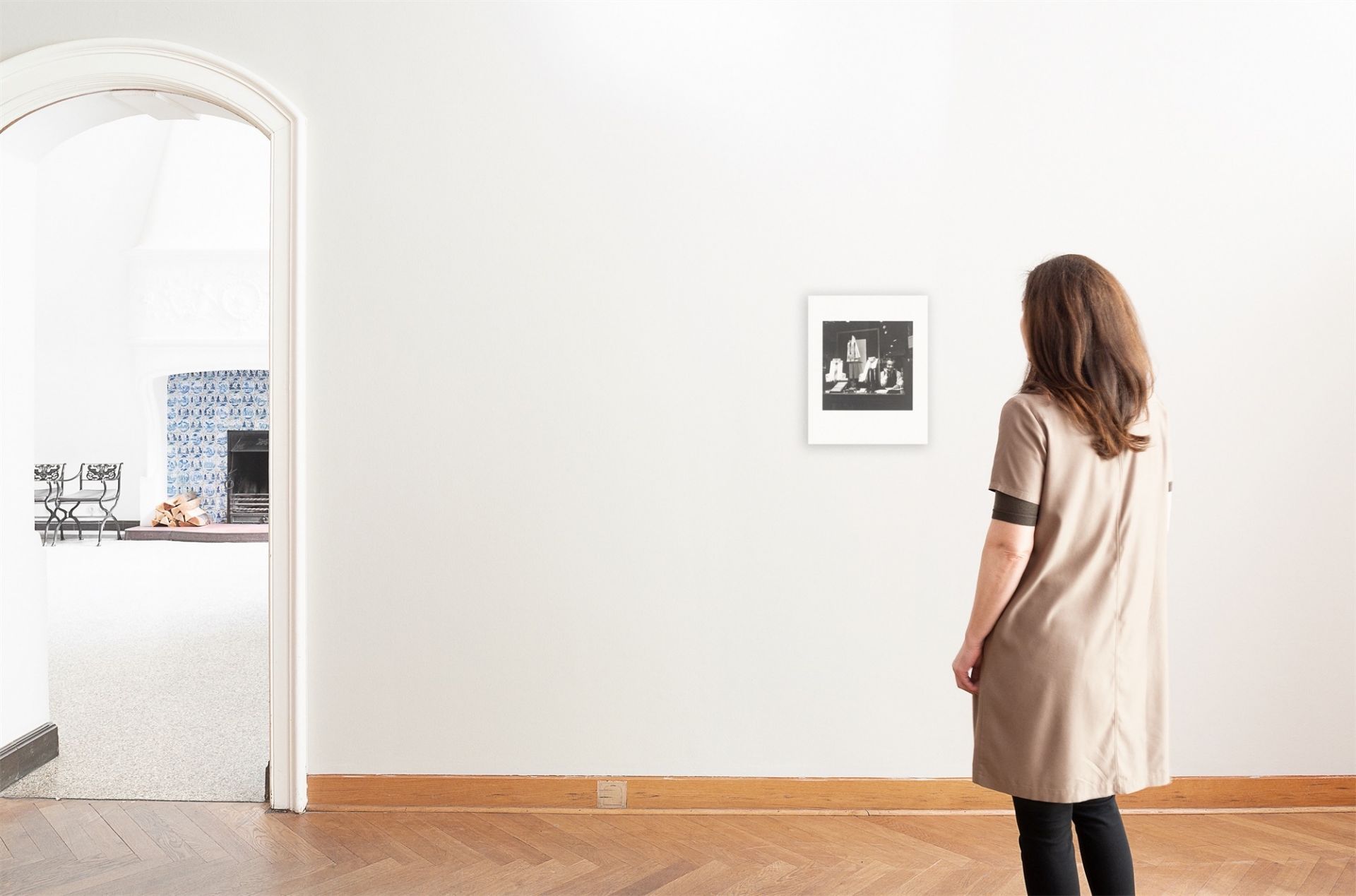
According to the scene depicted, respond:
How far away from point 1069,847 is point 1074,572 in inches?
22.4

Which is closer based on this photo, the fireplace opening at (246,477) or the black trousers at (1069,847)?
the black trousers at (1069,847)

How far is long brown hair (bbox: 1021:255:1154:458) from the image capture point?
5.12 feet

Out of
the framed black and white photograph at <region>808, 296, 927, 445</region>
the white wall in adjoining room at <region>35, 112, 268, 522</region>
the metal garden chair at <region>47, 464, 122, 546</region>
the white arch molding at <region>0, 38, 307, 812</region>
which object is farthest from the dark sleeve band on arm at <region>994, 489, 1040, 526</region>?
the metal garden chair at <region>47, 464, 122, 546</region>

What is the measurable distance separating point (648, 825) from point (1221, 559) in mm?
2116

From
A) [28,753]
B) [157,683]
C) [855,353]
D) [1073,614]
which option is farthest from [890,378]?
[157,683]

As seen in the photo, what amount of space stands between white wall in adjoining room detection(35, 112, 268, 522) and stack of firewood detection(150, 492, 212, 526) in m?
0.26

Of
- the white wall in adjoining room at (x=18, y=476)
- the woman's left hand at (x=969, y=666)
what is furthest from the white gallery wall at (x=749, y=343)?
the woman's left hand at (x=969, y=666)

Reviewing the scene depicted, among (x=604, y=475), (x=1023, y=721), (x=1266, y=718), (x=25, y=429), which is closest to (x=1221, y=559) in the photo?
(x=1266, y=718)

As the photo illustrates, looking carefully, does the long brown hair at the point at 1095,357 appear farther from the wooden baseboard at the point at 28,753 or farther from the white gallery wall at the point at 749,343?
the wooden baseboard at the point at 28,753

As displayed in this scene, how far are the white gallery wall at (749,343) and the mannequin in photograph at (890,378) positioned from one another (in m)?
0.11

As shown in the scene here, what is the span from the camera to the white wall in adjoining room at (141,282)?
9367mm

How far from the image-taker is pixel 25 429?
121 inches

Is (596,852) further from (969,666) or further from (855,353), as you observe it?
(855,353)

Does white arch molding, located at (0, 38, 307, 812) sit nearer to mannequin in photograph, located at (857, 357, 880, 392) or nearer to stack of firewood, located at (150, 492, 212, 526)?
mannequin in photograph, located at (857, 357, 880, 392)
